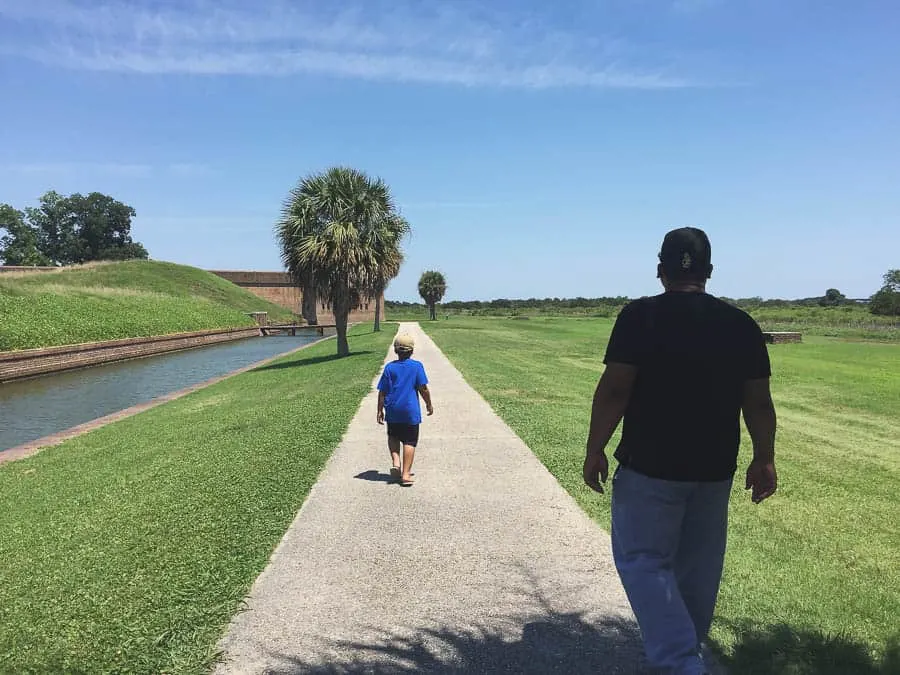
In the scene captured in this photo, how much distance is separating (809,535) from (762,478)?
2391 millimetres

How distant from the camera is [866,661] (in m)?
2.81

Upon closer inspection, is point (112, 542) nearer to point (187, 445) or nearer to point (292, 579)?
point (292, 579)

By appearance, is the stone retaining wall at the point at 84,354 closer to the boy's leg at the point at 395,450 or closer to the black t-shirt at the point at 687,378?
the boy's leg at the point at 395,450

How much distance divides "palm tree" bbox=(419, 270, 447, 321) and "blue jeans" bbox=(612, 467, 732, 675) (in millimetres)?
76850

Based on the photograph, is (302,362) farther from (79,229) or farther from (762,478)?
(79,229)

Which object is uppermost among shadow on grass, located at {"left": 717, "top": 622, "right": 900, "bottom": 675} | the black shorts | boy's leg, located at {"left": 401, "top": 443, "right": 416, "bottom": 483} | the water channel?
the black shorts

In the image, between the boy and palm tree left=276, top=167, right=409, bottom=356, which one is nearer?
the boy

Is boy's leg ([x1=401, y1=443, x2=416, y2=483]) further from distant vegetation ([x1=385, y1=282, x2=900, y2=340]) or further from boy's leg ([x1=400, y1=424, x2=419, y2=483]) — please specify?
distant vegetation ([x1=385, y1=282, x2=900, y2=340])

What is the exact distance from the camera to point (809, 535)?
4469 millimetres

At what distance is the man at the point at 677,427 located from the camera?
7.50 ft

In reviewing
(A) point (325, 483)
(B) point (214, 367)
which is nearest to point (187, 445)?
(A) point (325, 483)

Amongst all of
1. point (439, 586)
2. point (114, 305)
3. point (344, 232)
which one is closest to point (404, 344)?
point (439, 586)

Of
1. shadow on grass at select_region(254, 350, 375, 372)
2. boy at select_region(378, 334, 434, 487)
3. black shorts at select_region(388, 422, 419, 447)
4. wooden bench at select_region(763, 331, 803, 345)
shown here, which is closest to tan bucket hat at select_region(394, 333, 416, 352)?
boy at select_region(378, 334, 434, 487)

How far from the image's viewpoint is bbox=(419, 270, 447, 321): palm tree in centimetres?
7962
